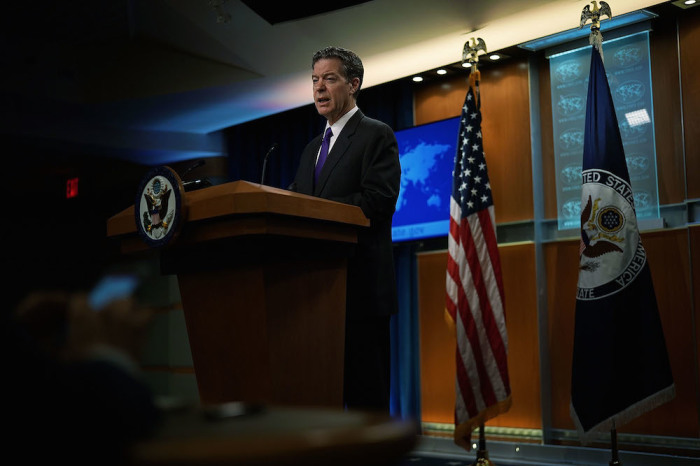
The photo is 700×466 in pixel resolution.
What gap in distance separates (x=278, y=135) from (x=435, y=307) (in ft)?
7.28

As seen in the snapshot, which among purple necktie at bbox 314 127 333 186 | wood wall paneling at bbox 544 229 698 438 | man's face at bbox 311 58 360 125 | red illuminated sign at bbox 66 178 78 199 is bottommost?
wood wall paneling at bbox 544 229 698 438

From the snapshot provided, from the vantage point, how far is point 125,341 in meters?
0.71

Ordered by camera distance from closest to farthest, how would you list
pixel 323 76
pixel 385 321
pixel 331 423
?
pixel 331 423
pixel 385 321
pixel 323 76

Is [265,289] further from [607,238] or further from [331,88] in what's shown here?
[607,238]

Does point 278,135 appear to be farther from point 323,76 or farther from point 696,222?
point 323,76

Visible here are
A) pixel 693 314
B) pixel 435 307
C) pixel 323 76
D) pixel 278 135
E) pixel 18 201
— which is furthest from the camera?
pixel 278 135

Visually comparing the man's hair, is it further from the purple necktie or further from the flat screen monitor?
the flat screen monitor

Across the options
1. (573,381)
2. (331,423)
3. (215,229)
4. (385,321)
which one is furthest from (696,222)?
(331,423)

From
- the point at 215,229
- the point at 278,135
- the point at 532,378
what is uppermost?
the point at 278,135

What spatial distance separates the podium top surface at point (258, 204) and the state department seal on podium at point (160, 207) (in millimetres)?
31

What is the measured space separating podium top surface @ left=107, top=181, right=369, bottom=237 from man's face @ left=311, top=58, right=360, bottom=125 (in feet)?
1.80

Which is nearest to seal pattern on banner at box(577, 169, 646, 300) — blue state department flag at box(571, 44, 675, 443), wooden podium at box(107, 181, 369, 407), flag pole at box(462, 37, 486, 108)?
blue state department flag at box(571, 44, 675, 443)

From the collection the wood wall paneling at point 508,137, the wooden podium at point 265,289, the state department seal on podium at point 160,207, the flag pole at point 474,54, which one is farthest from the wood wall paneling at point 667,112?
the state department seal on podium at point 160,207

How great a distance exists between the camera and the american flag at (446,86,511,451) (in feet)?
12.4
